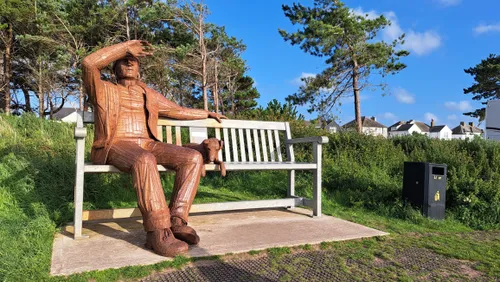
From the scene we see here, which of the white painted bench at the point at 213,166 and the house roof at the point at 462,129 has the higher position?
the house roof at the point at 462,129

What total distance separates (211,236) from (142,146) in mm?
1118

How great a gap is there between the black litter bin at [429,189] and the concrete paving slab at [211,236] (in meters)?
1.23

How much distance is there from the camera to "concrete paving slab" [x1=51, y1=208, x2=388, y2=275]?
8.38ft

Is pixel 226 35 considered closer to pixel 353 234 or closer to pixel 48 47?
pixel 48 47

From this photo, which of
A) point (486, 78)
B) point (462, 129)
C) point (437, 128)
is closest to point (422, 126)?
point (437, 128)

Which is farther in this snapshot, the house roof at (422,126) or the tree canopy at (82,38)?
the house roof at (422,126)

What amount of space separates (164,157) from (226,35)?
22881 mm

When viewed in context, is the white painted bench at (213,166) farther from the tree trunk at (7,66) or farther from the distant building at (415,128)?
the distant building at (415,128)

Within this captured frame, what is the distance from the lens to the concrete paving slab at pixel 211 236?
8.38 ft

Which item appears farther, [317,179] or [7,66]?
[7,66]

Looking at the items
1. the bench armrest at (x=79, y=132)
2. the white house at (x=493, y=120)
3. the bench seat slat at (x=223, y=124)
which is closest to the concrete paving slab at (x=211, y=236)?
the bench armrest at (x=79, y=132)

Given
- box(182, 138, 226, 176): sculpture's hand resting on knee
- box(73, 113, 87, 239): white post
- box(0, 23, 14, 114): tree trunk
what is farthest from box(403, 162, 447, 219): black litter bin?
box(0, 23, 14, 114): tree trunk

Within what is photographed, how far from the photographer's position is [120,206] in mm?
4789

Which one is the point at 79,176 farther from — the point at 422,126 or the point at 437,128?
the point at 422,126
